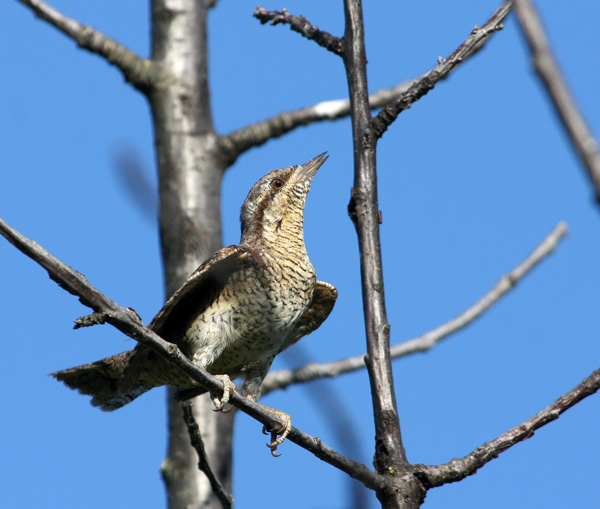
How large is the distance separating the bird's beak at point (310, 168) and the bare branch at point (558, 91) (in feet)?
14.8

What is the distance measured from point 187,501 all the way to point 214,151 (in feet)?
7.88

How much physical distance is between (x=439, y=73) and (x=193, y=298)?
2.13 meters

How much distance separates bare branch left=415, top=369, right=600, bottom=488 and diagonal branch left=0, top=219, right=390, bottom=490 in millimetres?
183

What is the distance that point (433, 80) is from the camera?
2.96 meters

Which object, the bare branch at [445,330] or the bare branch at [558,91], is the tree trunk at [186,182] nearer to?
the bare branch at [445,330]

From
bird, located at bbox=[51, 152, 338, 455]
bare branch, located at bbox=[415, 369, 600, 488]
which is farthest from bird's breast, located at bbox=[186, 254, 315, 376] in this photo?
bare branch, located at bbox=[415, 369, 600, 488]

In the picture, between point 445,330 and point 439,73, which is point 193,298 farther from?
point 439,73

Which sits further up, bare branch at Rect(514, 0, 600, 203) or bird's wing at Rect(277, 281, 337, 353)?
bird's wing at Rect(277, 281, 337, 353)

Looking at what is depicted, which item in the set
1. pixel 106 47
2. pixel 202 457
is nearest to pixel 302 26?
pixel 202 457

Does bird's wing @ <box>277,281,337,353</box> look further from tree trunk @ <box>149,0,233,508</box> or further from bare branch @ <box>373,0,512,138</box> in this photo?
bare branch @ <box>373,0,512,138</box>

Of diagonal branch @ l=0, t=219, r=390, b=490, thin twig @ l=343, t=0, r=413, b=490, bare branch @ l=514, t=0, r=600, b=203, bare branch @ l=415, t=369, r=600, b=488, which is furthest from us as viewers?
thin twig @ l=343, t=0, r=413, b=490

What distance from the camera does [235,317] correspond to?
4297mm

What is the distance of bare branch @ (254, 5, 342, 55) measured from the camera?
3168 millimetres

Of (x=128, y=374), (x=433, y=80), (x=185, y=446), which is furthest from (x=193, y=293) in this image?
(x=433, y=80)
